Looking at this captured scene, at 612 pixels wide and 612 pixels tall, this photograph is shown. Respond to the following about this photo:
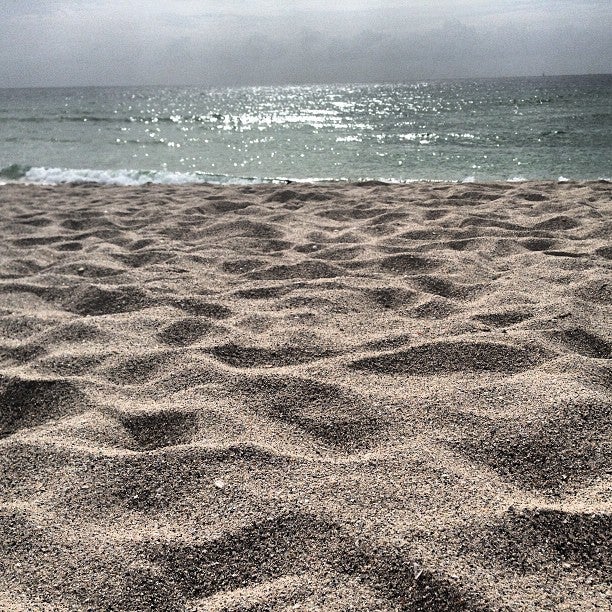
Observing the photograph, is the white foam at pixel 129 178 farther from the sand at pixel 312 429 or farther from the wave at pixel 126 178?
the sand at pixel 312 429

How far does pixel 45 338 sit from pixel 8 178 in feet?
22.2

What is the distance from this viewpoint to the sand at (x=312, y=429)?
1168mm

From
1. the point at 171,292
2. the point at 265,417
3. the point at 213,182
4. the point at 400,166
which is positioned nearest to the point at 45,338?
the point at 171,292

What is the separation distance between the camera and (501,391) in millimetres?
1727

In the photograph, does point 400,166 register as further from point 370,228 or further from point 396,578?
point 396,578

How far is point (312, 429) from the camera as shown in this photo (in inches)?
64.6

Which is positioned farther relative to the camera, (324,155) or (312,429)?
(324,155)

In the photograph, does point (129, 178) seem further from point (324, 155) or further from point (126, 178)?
point (324, 155)

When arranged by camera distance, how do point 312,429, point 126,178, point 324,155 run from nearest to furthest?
point 312,429
point 126,178
point 324,155

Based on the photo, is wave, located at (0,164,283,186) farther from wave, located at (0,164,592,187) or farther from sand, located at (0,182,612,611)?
sand, located at (0,182,612,611)

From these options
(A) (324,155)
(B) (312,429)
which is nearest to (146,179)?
(A) (324,155)

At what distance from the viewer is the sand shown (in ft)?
3.83

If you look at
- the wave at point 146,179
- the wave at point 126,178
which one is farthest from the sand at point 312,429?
the wave at point 126,178

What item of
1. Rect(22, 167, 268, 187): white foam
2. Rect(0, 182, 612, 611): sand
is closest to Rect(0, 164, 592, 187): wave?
Rect(22, 167, 268, 187): white foam
